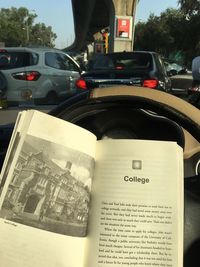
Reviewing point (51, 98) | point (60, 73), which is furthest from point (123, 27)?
point (51, 98)

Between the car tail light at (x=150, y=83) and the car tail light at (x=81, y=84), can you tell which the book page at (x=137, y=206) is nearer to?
the car tail light at (x=150, y=83)

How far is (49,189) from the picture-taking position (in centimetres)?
167

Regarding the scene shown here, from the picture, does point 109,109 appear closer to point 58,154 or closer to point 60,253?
point 58,154

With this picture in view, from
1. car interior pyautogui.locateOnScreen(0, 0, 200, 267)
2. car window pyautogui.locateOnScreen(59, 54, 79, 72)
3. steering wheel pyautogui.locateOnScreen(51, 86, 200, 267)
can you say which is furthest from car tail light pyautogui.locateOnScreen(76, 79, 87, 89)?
steering wheel pyautogui.locateOnScreen(51, 86, 200, 267)

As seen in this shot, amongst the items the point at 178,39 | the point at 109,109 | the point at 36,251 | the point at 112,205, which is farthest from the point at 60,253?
the point at 178,39

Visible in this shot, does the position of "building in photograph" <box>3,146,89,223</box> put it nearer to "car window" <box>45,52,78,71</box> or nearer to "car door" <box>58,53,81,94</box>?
"car door" <box>58,53,81,94</box>

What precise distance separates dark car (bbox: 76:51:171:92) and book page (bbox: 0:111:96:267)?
8977 mm

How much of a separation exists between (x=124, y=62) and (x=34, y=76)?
2.85 m

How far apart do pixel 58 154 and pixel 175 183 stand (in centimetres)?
36

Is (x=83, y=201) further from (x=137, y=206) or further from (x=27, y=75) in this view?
(x=27, y=75)

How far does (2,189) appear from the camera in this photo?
1629mm

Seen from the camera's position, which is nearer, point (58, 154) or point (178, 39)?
point (58, 154)

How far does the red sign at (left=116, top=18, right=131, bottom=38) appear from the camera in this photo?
87.8 feet

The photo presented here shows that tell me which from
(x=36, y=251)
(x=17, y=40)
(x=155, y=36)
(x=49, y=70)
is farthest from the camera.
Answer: (x=17, y=40)
